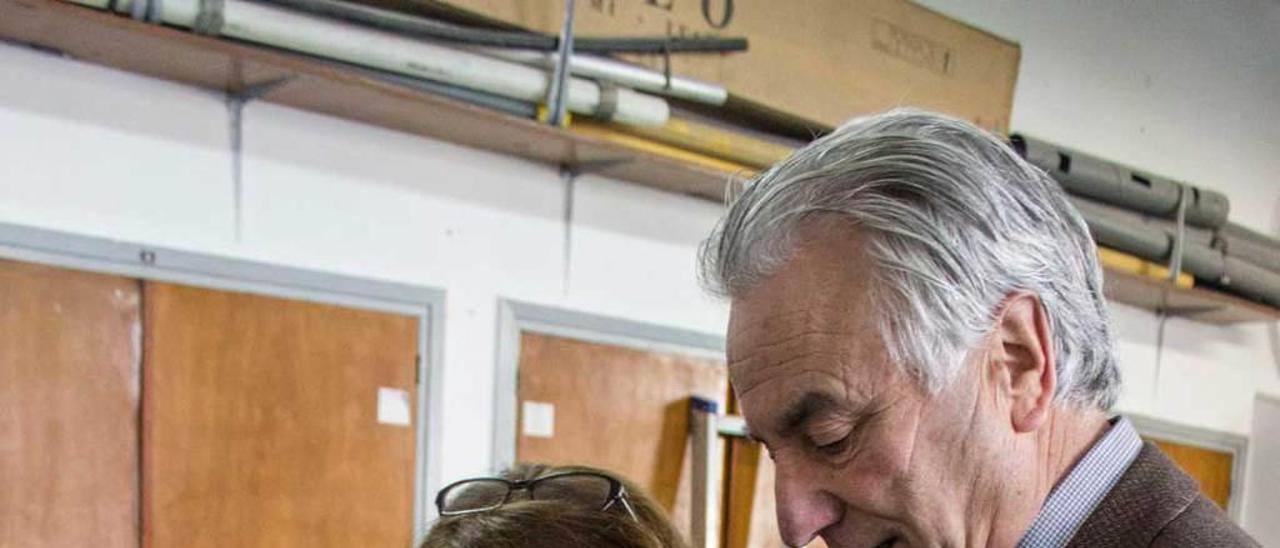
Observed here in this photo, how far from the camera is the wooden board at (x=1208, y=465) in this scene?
4.20m

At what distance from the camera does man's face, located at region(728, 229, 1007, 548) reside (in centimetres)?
86

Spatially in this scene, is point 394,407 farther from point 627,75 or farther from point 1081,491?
point 1081,491

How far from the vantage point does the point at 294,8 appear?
6.89 ft

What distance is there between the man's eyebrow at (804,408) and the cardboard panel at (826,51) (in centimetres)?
Result: 164

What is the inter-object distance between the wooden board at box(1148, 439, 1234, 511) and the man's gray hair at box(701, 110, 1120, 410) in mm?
3670

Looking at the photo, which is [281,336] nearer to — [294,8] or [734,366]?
[294,8]

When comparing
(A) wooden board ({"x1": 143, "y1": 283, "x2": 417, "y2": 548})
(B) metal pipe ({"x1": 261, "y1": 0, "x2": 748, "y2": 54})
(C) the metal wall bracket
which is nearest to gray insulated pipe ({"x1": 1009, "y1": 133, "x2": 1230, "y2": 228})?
(B) metal pipe ({"x1": 261, "y1": 0, "x2": 748, "y2": 54})

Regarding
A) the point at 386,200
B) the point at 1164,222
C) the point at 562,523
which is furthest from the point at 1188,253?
the point at 562,523

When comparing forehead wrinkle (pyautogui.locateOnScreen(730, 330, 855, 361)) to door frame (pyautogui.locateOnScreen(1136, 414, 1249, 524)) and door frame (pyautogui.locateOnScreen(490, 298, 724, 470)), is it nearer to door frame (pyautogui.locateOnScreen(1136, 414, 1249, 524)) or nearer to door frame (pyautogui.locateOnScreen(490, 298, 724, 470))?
door frame (pyautogui.locateOnScreen(490, 298, 724, 470))

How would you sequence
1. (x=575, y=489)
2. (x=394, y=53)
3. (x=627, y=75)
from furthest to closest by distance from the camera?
(x=627, y=75) → (x=394, y=53) → (x=575, y=489)

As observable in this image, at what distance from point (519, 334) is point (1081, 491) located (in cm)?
178

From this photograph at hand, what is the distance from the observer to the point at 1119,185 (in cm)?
363

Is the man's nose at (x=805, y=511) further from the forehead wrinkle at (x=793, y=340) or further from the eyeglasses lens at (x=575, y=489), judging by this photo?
the eyeglasses lens at (x=575, y=489)

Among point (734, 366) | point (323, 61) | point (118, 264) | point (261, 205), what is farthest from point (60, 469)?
point (734, 366)
